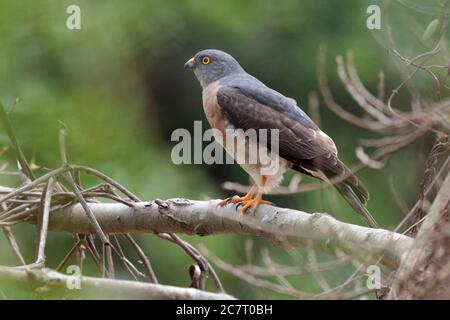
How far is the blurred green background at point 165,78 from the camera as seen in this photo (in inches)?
200

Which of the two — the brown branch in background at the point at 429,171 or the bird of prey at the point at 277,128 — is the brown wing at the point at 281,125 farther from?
the brown branch in background at the point at 429,171

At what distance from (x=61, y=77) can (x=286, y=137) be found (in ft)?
9.74

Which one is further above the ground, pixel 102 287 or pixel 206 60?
pixel 206 60

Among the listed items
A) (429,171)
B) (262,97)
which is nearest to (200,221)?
(429,171)

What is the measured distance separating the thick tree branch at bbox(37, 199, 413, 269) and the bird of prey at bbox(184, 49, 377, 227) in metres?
0.43

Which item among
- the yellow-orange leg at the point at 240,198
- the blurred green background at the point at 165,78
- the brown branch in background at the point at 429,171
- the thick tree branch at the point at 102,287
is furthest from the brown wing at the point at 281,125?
the thick tree branch at the point at 102,287

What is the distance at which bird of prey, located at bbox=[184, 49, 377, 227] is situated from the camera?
363cm

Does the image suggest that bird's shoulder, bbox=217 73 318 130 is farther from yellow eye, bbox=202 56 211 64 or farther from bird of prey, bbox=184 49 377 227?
yellow eye, bbox=202 56 211 64

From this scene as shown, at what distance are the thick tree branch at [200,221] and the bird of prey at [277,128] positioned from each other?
43cm

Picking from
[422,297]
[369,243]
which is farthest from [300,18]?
[422,297]

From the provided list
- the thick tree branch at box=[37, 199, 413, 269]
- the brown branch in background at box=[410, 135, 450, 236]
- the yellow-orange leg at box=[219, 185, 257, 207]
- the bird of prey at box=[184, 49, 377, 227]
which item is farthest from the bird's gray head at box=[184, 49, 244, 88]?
the brown branch in background at box=[410, 135, 450, 236]

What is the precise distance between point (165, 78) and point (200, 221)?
14.5 ft

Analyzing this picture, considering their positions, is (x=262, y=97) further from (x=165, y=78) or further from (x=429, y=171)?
(x=165, y=78)

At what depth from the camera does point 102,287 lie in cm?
209
